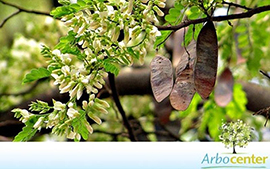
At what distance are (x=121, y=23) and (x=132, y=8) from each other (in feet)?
0.06

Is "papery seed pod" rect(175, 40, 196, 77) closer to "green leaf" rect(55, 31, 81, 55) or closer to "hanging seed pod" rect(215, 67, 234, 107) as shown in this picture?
"green leaf" rect(55, 31, 81, 55)

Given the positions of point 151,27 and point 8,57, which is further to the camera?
point 8,57

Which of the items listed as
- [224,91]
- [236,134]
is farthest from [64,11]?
[224,91]

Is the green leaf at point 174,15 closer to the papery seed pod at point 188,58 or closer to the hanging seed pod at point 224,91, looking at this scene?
the papery seed pod at point 188,58

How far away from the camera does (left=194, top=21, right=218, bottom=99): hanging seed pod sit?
50 centimetres

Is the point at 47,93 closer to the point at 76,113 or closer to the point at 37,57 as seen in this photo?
the point at 37,57

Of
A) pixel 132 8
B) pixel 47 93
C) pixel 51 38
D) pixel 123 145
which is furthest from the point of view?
pixel 51 38

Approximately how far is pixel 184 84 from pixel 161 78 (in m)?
0.03

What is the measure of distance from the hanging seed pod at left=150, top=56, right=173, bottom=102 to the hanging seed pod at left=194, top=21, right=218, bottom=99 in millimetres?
33

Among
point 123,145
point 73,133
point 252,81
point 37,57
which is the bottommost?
point 252,81

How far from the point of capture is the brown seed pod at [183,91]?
0.51 meters

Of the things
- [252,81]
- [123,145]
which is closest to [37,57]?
[252,81]

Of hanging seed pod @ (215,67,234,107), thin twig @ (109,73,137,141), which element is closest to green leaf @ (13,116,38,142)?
thin twig @ (109,73,137,141)

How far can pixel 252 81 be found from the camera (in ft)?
4.99
